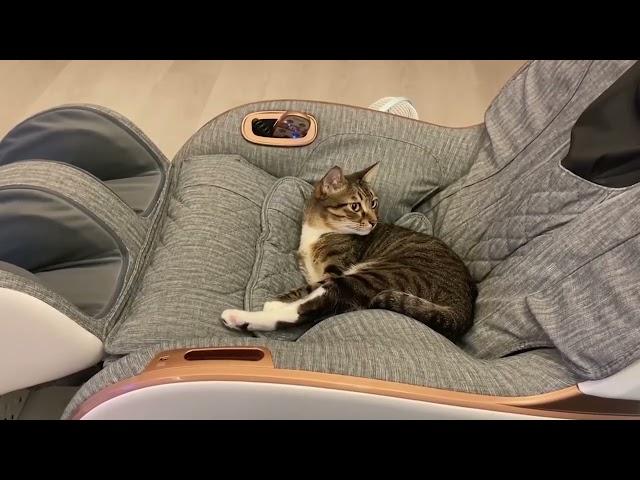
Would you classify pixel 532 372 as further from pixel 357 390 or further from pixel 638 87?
pixel 638 87

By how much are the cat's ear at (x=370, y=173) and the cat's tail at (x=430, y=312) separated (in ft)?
1.26

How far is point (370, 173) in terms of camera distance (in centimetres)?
146

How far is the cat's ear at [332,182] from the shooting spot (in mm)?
1387

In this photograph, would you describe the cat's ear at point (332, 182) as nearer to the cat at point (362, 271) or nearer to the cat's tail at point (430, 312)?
the cat at point (362, 271)

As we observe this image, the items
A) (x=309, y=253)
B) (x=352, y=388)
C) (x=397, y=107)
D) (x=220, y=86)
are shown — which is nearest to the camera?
(x=352, y=388)

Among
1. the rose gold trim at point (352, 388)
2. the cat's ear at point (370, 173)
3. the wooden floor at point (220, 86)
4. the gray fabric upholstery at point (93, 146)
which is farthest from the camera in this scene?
the wooden floor at point (220, 86)

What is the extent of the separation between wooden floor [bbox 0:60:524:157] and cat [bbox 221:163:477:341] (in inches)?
43.2

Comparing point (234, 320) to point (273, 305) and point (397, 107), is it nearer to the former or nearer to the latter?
point (273, 305)

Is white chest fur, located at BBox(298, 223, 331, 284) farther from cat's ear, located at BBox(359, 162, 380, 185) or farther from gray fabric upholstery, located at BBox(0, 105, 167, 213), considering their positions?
gray fabric upholstery, located at BBox(0, 105, 167, 213)

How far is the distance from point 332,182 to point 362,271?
0.27 m

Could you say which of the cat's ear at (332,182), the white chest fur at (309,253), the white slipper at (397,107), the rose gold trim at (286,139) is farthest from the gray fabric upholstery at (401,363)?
the white slipper at (397,107)

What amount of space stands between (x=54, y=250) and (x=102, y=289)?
13cm

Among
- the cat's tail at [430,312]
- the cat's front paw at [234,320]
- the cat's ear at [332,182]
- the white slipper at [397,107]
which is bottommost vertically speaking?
the cat's front paw at [234,320]

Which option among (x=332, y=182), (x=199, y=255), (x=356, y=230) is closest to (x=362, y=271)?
(x=356, y=230)
